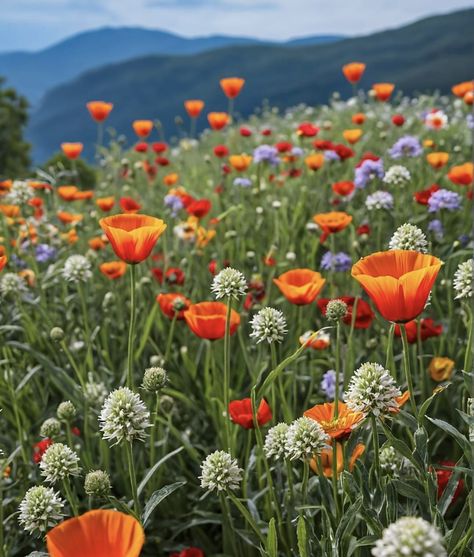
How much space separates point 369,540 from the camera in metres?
1.05

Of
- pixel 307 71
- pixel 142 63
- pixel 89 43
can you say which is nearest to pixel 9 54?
pixel 89 43

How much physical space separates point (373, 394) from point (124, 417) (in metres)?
0.39

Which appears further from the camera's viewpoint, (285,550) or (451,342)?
(451,342)

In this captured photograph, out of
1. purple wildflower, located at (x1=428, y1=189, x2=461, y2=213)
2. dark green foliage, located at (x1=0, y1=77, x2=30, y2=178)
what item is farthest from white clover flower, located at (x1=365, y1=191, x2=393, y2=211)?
dark green foliage, located at (x1=0, y1=77, x2=30, y2=178)

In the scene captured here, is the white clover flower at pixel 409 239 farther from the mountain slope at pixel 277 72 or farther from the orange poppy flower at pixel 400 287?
the mountain slope at pixel 277 72

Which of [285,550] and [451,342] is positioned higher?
[451,342]

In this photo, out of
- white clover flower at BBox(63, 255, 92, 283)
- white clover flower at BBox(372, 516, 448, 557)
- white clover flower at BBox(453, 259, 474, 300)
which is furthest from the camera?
white clover flower at BBox(63, 255, 92, 283)

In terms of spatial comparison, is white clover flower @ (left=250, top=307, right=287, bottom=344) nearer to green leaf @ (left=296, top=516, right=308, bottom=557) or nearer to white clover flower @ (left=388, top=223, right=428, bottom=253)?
white clover flower @ (left=388, top=223, right=428, bottom=253)

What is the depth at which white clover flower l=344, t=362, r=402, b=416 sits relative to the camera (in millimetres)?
1112

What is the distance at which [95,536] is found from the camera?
85 centimetres

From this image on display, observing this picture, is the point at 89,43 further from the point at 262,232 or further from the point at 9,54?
the point at 262,232

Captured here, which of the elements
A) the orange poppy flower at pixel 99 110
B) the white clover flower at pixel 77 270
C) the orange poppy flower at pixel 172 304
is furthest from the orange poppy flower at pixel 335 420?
the orange poppy flower at pixel 99 110

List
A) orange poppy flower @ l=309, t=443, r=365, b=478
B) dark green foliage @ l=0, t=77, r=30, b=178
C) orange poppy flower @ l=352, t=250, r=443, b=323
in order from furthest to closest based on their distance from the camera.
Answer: dark green foliage @ l=0, t=77, r=30, b=178
orange poppy flower @ l=309, t=443, r=365, b=478
orange poppy flower @ l=352, t=250, r=443, b=323

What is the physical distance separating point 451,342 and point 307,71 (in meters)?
46.2
